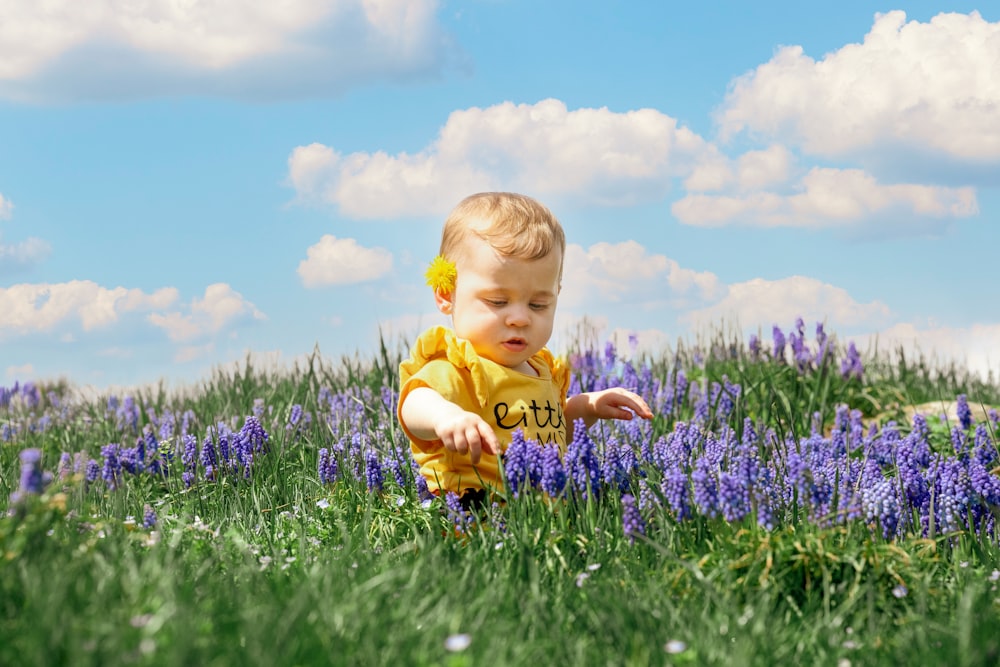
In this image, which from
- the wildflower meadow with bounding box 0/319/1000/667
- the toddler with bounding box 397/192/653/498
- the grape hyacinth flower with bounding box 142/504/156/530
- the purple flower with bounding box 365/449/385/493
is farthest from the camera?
the purple flower with bounding box 365/449/385/493

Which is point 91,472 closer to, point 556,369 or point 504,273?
point 556,369

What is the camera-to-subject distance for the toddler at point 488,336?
4438mm

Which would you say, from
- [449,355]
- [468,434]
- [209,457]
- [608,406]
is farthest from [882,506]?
[209,457]

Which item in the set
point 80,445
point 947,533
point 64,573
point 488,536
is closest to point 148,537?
point 64,573

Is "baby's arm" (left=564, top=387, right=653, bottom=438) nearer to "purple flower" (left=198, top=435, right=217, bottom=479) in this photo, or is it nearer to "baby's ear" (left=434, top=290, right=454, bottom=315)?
"baby's ear" (left=434, top=290, right=454, bottom=315)

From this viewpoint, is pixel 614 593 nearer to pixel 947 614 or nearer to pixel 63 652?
pixel 947 614

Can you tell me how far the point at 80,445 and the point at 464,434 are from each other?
572 cm

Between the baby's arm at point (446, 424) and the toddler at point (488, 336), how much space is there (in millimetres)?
11

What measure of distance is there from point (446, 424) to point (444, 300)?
0.93 metres

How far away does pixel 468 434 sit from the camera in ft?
12.9

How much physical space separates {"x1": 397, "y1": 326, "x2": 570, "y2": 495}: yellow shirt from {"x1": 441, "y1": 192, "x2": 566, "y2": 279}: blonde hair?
0.46 meters

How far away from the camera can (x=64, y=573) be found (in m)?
2.77

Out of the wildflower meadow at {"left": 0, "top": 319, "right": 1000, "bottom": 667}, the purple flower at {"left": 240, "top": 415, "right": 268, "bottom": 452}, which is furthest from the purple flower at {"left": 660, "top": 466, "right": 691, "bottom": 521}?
the purple flower at {"left": 240, "top": 415, "right": 268, "bottom": 452}

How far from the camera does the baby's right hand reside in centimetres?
394
